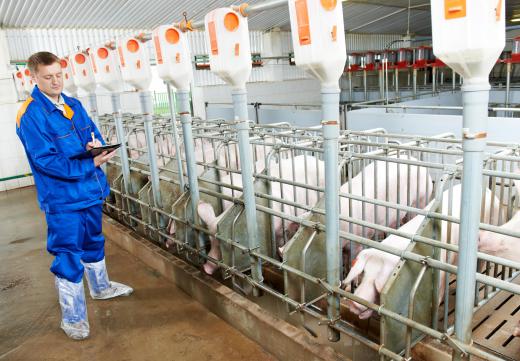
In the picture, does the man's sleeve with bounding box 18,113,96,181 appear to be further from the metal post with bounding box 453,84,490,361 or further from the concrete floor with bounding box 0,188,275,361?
the metal post with bounding box 453,84,490,361

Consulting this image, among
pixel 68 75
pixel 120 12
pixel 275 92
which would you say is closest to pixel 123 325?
pixel 68 75

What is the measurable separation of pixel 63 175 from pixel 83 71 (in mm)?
2393

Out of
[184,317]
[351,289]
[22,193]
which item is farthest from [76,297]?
[22,193]

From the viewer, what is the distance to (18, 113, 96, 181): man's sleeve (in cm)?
287

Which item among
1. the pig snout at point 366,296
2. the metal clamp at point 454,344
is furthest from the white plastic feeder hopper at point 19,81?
the metal clamp at point 454,344

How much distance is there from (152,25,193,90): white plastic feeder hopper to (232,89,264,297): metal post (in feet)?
2.32

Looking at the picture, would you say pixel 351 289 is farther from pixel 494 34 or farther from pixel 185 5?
pixel 185 5

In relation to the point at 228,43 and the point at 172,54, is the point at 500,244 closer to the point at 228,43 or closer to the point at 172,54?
the point at 228,43

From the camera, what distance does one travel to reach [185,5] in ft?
30.2

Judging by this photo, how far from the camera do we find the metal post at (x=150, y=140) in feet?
13.2

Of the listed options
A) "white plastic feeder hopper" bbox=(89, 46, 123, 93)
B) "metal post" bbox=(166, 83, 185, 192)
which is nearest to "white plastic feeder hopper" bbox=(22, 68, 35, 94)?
"white plastic feeder hopper" bbox=(89, 46, 123, 93)

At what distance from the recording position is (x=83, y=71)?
16.1ft

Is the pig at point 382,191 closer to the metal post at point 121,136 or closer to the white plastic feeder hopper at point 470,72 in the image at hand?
the white plastic feeder hopper at point 470,72


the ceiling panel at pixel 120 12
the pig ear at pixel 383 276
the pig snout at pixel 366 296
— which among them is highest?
the ceiling panel at pixel 120 12
